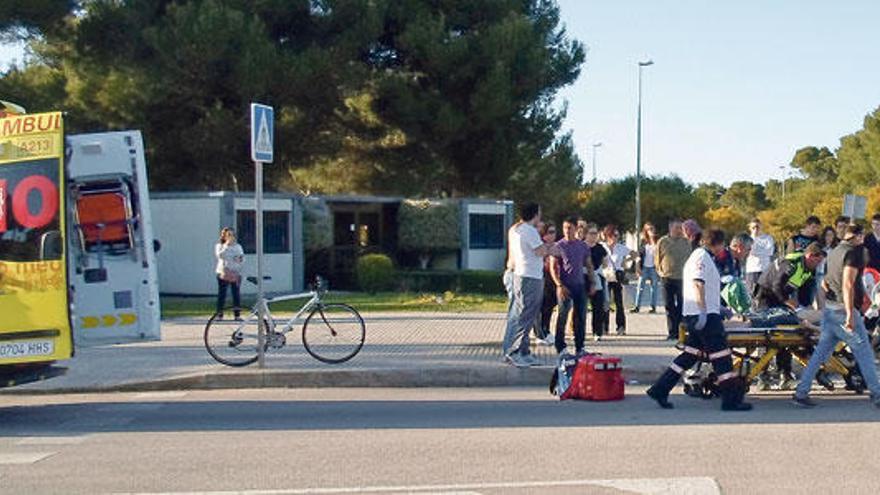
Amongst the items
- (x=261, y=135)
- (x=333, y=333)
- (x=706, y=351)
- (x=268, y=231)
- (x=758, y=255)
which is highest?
(x=261, y=135)

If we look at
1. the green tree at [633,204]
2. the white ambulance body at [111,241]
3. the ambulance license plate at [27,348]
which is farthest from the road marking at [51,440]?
the green tree at [633,204]

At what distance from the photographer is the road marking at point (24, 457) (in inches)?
354

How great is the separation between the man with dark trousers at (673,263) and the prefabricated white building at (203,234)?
1487 cm

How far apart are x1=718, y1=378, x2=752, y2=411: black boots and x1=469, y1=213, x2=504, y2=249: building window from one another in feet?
80.4

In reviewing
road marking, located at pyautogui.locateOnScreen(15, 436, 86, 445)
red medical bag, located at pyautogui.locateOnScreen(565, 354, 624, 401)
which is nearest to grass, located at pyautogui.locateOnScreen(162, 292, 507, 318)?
red medical bag, located at pyautogui.locateOnScreen(565, 354, 624, 401)

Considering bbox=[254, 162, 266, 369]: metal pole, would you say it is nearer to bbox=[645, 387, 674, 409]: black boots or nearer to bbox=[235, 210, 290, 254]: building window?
bbox=[645, 387, 674, 409]: black boots

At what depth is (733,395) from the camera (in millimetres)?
10953

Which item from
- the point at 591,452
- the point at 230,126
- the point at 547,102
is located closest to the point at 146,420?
the point at 591,452

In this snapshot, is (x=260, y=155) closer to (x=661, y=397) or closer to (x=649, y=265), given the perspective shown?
(x=661, y=397)

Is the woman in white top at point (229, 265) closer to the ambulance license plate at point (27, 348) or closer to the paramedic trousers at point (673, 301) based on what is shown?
the paramedic trousers at point (673, 301)

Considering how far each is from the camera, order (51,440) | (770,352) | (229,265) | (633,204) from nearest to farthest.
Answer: (51,440) → (770,352) → (229,265) → (633,204)

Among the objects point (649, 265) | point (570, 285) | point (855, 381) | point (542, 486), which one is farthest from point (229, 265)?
point (542, 486)

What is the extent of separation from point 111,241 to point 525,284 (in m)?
4.75

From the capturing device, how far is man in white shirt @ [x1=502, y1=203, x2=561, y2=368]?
13477 mm
